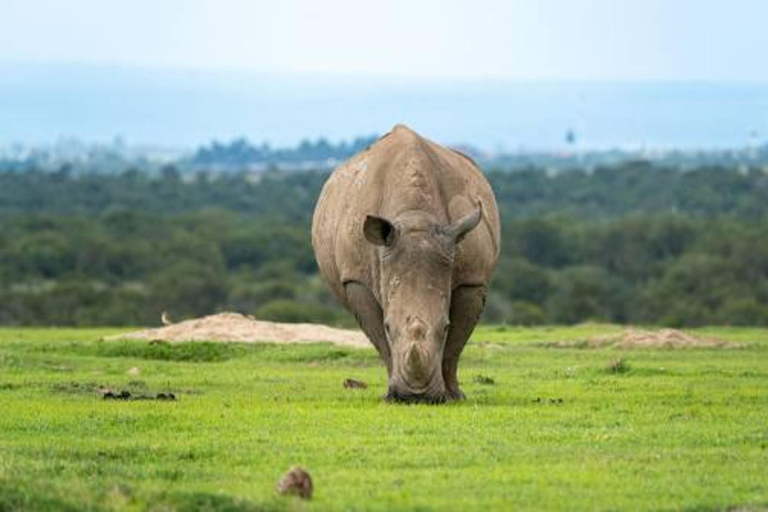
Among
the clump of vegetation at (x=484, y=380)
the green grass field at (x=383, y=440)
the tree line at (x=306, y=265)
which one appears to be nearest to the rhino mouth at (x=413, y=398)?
the green grass field at (x=383, y=440)

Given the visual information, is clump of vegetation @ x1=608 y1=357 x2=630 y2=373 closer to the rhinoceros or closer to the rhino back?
the rhino back

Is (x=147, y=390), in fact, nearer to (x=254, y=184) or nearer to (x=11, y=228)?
(x=11, y=228)

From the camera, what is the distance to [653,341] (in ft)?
98.5

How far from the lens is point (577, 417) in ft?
58.9

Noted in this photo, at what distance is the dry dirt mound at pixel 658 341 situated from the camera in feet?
97.7

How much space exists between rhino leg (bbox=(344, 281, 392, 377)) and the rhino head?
25.4 inches

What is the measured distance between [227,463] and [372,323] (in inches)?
191

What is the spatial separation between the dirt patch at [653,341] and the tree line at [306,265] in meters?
27.9

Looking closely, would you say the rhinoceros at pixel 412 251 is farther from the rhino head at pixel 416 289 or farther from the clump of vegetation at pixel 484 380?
the clump of vegetation at pixel 484 380

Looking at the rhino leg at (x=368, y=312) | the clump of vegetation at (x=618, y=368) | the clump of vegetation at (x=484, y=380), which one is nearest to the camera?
the rhino leg at (x=368, y=312)

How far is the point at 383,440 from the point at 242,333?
13.9 meters

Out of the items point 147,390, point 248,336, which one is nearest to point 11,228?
point 248,336

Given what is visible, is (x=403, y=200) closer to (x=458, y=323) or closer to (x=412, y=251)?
(x=412, y=251)

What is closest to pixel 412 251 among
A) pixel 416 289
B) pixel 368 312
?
pixel 416 289
